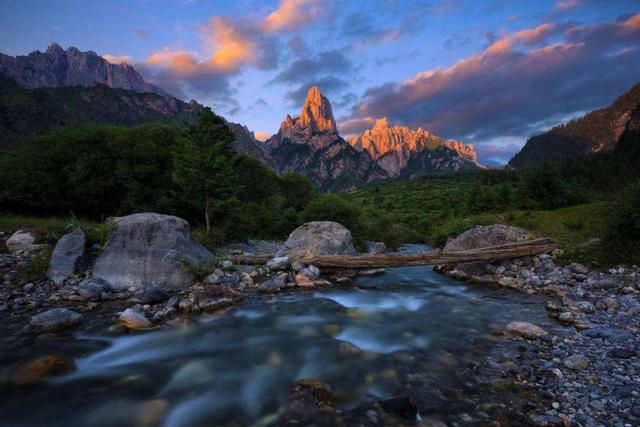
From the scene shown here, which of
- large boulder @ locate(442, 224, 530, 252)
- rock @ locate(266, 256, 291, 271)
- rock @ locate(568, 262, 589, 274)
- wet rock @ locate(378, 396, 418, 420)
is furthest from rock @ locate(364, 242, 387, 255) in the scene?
wet rock @ locate(378, 396, 418, 420)

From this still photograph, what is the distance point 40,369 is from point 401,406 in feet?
25.0

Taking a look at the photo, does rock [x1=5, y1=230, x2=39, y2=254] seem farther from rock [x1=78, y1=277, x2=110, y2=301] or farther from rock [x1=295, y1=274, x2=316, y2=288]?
rock [x1=295, y1=274, x2=316, y2=288]

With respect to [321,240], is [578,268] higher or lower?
lower

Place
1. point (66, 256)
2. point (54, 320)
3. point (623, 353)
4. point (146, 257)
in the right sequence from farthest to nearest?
point (66, 256)
point (146, 257)
point (54, 320)
point (623, 353)

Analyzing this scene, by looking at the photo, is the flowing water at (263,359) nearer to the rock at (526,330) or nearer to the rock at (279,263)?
the rock at (526,330)

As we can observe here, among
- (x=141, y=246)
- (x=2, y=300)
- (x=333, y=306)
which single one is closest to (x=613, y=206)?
(x=333, y=306)

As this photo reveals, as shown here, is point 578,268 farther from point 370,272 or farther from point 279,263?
point 279,263

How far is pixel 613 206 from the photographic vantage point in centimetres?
1559

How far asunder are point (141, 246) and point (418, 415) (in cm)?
1284

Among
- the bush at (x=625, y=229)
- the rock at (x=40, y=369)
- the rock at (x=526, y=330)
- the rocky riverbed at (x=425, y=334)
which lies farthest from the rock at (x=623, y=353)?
the rock at (x=40, y=369)

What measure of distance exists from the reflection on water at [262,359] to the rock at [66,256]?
6.25m

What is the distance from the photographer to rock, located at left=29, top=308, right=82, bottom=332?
29.7 ft

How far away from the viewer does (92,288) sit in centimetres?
1188

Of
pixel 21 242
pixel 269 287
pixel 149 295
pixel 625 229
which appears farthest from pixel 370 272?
pixel 21 242
